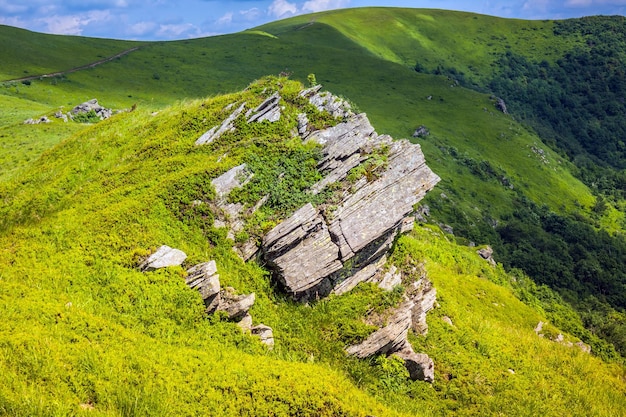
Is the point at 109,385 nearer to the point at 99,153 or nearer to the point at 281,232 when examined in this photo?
the point at 281,232

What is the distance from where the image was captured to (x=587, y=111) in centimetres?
19412

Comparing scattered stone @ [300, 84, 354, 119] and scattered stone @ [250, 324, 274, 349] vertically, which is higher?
scattered stone @ [300, 84, 354, 119]

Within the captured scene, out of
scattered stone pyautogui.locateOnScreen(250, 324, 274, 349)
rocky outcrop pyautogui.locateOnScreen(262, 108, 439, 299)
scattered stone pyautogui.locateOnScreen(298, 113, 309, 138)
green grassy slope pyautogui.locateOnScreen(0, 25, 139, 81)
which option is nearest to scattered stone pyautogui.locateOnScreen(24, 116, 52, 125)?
scattered stone pyautogui.locateOnScreen(298, 113, 309, 138)

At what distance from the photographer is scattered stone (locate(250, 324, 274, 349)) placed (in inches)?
619

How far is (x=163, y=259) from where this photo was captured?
53.2 feet

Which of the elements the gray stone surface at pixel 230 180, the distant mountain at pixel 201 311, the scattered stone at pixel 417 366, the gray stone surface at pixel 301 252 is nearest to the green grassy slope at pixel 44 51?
the distant mountain at pixel 201 311

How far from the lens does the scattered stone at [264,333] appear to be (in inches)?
619

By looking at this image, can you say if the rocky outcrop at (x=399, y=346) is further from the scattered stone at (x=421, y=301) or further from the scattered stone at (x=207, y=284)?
the scattered stone at (x=207, y=284)

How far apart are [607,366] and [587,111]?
21534cm

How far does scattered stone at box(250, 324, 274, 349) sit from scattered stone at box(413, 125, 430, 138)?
10123cm

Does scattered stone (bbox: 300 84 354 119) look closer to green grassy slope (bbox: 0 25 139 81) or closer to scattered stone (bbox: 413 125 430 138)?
scattered stone (bbox: 413 125 430 138)

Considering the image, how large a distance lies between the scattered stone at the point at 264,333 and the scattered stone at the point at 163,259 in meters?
4.27

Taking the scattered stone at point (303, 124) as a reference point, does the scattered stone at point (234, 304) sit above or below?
below

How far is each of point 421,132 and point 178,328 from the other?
107 m
